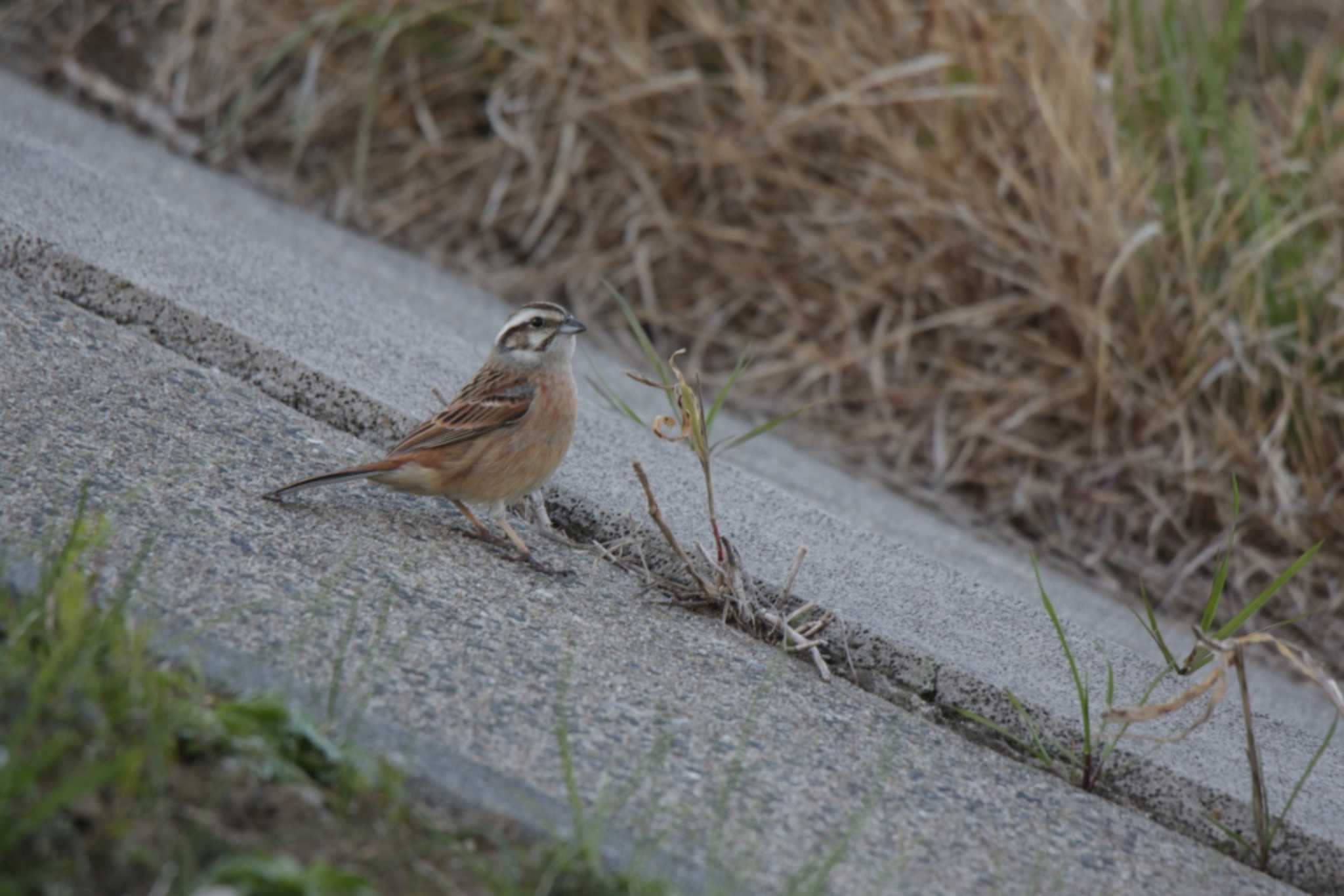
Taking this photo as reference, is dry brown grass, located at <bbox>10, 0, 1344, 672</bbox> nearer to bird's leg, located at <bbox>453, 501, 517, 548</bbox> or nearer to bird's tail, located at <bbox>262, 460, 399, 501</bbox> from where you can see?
bird's leg, located at <bbox>453, 501, 517, 548</bbox>

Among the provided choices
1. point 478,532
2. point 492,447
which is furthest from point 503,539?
point 492,447

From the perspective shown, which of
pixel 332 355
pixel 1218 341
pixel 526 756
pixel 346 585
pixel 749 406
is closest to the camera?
pixel 526 756

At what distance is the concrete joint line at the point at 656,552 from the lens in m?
2.82

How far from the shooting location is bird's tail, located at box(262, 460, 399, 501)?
10.2ft

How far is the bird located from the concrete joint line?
0.21 m

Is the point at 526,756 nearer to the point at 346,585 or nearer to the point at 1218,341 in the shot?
the point at 346,585

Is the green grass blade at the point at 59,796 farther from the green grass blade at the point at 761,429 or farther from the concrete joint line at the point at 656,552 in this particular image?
the concrete joint line at the point at 656,552

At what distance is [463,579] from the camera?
311 cm

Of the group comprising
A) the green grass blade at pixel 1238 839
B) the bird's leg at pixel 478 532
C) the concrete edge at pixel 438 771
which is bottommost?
the bird's leg at pixel 478 532

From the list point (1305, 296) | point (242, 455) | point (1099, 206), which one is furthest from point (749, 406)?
point (242, 455)

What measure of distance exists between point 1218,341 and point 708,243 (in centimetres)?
214

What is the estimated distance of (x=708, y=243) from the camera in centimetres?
626

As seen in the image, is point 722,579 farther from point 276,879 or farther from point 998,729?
point 276,879

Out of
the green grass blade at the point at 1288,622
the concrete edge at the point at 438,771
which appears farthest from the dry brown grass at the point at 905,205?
the concrete edge at the point at 438,771
